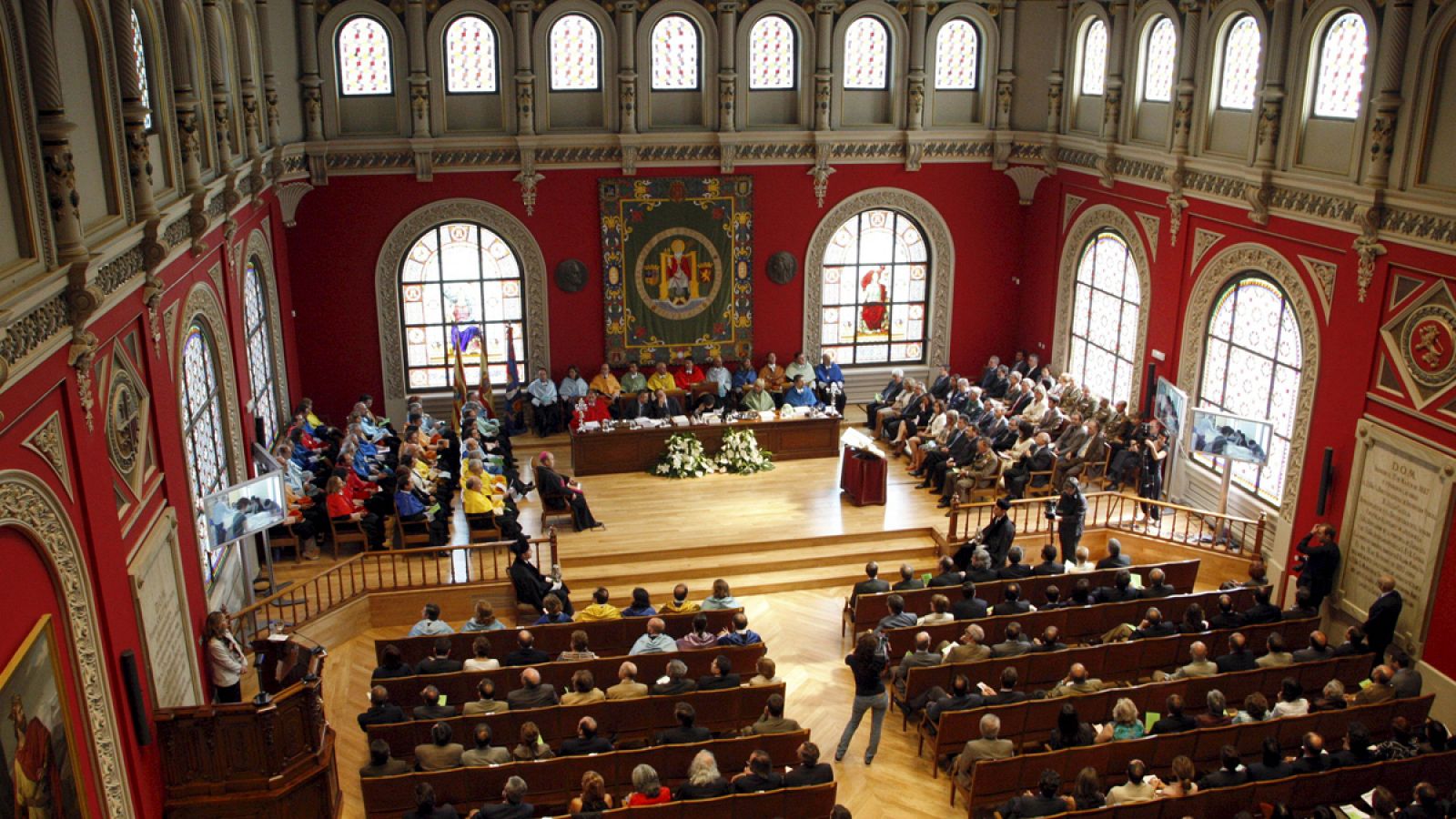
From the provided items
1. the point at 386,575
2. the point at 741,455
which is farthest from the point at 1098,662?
the point at 386,575

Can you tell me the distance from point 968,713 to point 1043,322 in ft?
38.2

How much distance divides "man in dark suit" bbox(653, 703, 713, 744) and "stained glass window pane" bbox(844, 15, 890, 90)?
43.2 feet

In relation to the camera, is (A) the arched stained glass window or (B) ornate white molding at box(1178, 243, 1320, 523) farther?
(A) the arched stained glass window

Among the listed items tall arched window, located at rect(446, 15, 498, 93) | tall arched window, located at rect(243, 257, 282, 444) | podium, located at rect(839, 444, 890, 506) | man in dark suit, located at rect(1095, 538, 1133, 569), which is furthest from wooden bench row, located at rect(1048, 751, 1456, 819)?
tall arched window, located at rect(446, 15, 498, 93)

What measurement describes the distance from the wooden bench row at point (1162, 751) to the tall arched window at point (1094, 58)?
11084mm

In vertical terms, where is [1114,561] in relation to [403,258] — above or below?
below

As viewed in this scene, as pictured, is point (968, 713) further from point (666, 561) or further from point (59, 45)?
point (59, 45)

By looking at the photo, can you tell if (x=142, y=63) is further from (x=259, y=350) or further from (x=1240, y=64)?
(x=1240, y=64)

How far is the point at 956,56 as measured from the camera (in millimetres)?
19891

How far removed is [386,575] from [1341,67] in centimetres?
1283

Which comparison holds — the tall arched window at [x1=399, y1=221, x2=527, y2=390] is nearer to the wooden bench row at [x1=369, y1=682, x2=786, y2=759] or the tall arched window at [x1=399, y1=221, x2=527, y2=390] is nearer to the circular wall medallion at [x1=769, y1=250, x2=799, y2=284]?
the circular wall medallion at [x1=769, y1=250, x2=799, y2=284]

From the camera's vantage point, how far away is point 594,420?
60.3 ft

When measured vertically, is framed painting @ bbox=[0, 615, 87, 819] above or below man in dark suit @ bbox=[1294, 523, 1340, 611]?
above

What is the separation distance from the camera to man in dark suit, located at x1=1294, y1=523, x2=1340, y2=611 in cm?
1300
